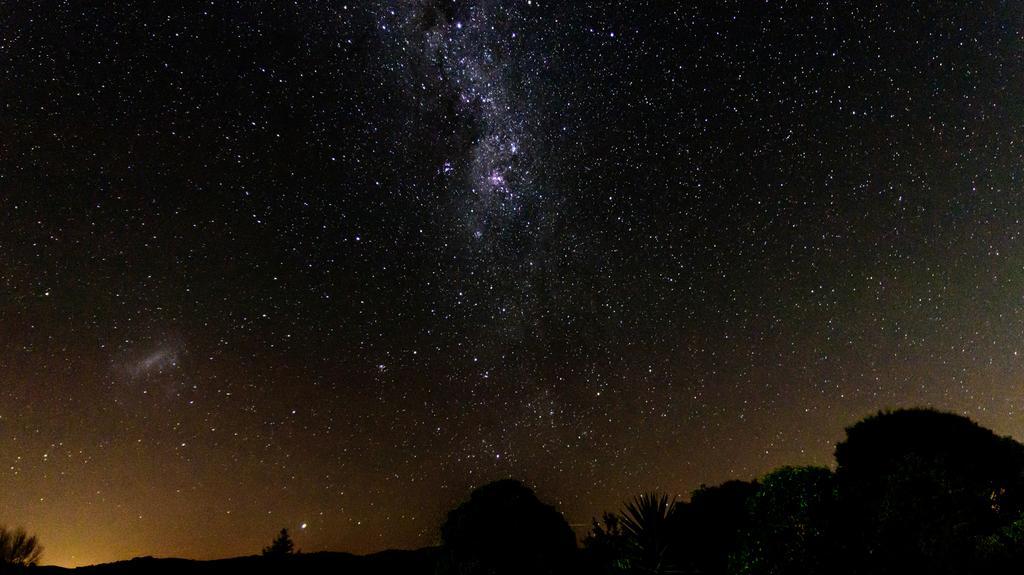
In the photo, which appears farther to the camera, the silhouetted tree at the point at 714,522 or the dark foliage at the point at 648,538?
the silhouetted tree at the point at 714,522

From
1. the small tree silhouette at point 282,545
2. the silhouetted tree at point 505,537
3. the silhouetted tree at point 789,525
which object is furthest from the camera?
the small tree silhouette at point 282,545

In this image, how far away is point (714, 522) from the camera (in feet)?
42.1

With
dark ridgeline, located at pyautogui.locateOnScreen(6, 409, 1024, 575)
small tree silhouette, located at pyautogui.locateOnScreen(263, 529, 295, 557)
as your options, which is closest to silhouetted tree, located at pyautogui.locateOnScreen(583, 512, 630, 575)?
dark ridgeline, located at pyautogui.locateOnScreen(6, 409, 1024, 575)

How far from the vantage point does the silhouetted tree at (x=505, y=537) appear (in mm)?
12766

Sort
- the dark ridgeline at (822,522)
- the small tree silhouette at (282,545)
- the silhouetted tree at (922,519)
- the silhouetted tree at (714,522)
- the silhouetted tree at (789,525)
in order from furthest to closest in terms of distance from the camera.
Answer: the small tree silhouette at (282,545)
the silhouetted tree at (714,522)
the silhouetted tree at (789,525)
the dark ridgeline at (822,522)
the silhouetted tree at (922,519)

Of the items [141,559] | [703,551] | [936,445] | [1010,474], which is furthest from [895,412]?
[141,559]

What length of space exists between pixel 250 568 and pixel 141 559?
180 inches

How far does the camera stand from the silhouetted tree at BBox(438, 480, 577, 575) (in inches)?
503

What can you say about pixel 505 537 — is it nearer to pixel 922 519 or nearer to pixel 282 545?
pixel 922 519

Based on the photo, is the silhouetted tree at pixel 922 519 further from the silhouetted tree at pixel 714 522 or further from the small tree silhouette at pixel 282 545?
the small tree silhouette at pixel 282 545

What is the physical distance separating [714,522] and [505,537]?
4.83 metres

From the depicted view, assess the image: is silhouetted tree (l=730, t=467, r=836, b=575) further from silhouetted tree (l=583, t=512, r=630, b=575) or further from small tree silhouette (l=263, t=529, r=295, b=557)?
small tree silhouette (l=263, t=529, r=295, b=557)

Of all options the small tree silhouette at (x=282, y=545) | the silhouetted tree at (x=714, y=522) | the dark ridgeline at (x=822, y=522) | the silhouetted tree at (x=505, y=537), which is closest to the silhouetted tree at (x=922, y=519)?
the dark ridgeline at (x=822, y=522)

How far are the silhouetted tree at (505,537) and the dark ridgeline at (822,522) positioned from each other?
0.03m
